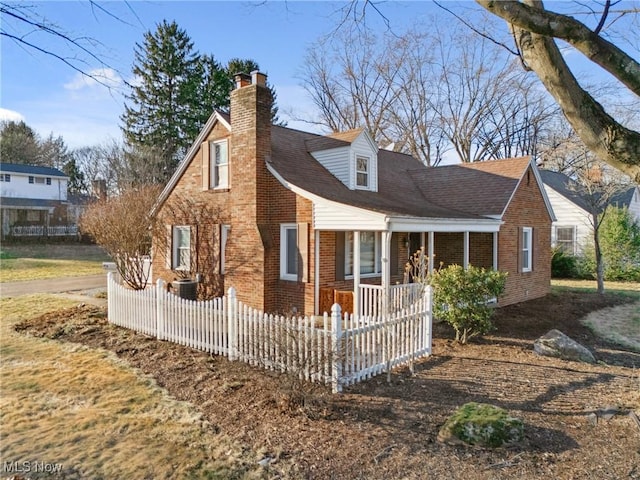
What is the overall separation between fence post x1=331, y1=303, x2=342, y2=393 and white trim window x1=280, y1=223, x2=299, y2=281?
504 cm

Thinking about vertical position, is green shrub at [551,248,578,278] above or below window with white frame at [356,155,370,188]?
below

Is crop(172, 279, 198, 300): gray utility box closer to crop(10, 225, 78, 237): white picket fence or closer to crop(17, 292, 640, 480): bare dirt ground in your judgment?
crop(17, 292, 640, 480): bare dirt ground

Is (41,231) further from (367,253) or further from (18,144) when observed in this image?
(367,253)

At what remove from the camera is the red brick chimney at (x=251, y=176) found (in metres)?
11.3

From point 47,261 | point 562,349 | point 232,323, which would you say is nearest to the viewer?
point 232,323

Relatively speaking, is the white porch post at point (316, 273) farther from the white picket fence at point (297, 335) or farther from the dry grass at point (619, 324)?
the dry grass at point (619, 324)

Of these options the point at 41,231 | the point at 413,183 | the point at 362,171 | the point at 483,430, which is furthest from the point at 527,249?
the point at 41,231

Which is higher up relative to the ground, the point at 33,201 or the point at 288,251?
the point at 33,201

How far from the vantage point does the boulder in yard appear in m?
4.65

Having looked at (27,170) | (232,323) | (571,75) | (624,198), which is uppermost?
(27,170)

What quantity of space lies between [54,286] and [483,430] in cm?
1886

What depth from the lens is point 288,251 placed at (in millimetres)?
11531

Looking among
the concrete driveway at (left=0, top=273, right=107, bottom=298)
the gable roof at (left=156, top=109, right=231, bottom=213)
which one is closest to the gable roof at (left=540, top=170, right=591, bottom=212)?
the gable roof at (left=156, top=109, right=231, bottom=213)

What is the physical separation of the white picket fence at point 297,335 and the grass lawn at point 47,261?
15586 mm
